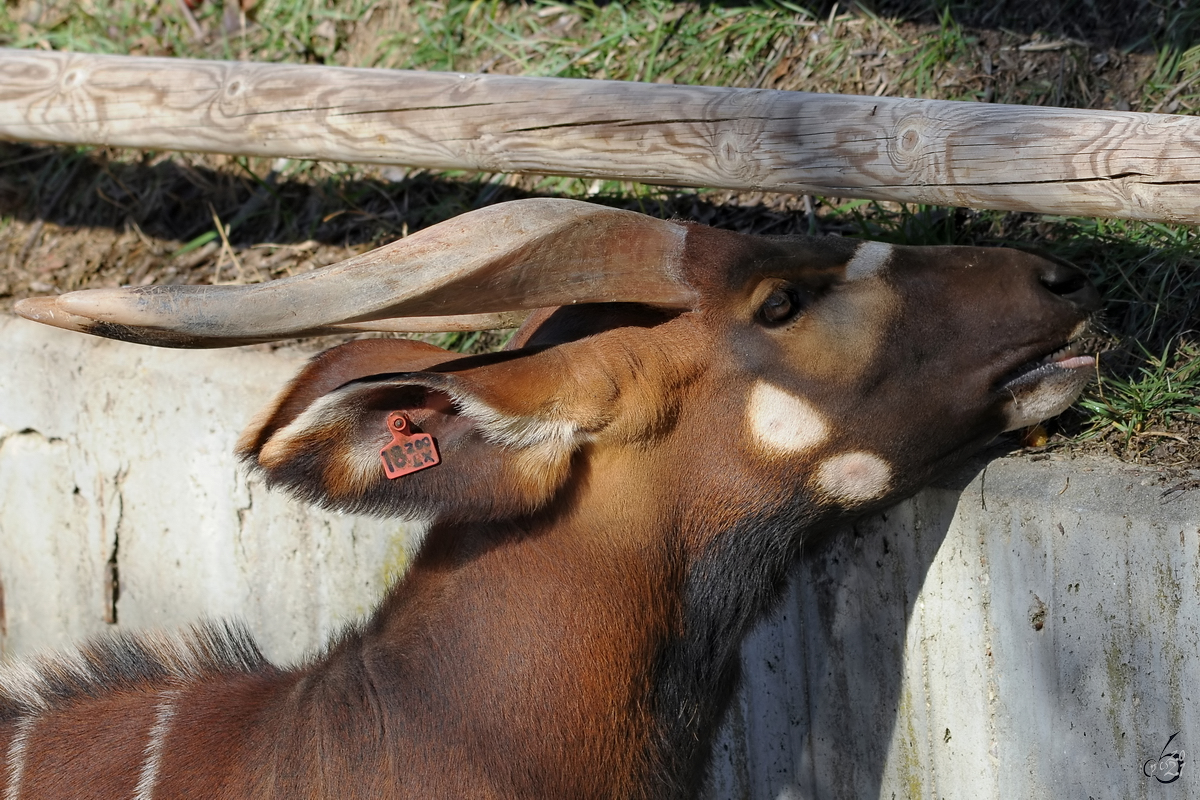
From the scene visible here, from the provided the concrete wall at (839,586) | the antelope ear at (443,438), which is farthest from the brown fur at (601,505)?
the concrete wall at (839,586)

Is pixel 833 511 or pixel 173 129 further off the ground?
pixel 173 129

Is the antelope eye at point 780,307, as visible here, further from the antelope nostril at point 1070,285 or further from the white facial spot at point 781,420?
the antelope nostril at point 1070,285

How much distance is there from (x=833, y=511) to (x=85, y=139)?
356cm

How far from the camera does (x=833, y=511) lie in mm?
2971

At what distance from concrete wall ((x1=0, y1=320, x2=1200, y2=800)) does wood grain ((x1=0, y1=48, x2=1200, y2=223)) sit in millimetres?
789

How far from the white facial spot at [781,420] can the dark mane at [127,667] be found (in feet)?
4.92

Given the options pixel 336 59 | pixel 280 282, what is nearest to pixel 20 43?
pixel 336 59

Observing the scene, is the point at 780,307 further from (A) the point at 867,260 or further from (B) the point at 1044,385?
(B) the point at 1044,385

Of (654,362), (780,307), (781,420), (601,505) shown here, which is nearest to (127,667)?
(601,505)

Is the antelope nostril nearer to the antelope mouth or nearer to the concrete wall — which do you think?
the antelope mouth

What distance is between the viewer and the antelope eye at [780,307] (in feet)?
9.29

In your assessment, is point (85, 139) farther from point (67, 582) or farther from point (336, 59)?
point (67, 582)

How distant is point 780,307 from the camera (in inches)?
112

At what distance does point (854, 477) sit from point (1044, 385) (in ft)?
1.79
